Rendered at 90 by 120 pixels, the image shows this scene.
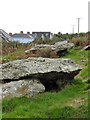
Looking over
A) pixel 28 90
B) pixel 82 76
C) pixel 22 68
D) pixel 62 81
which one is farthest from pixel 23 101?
pixel 82 76

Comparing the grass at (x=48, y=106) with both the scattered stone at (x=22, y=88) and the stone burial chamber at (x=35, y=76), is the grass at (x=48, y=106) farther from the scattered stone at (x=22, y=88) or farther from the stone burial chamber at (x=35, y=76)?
the stone burial chamber at (x=35, y=76)

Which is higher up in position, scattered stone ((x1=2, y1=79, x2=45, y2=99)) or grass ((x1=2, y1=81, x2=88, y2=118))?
scattered stone ((x1=2, y1=79, x2=45, y2=99))

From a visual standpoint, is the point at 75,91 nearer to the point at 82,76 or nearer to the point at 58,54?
the point at 82,76

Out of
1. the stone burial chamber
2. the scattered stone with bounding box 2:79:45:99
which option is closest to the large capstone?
the stone burial chamber

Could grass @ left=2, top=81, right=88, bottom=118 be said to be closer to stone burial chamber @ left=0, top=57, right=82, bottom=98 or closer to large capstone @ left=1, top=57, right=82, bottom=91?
stone burial chamber @ left=0, top=57, right=82, bottom=98

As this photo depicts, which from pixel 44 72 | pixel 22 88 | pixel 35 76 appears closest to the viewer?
pixel 22 88

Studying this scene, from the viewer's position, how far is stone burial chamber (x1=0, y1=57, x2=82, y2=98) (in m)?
13.7

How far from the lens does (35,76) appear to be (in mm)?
14336

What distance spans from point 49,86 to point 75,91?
1453 millimetres

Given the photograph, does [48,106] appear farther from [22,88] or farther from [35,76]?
[35,76]

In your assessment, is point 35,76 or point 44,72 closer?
point 44,72

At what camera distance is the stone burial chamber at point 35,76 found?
44.8 feet

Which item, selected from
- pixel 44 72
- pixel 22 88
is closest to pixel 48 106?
pixel 22 88

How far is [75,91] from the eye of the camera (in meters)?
14.2
